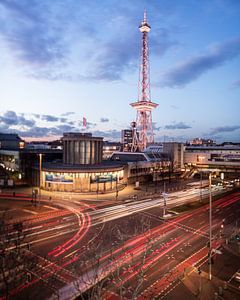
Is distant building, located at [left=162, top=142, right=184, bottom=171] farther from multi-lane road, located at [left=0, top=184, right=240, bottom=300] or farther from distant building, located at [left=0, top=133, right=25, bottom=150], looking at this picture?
distant building, located at [left=0, top=133, right=25, bottom=150]

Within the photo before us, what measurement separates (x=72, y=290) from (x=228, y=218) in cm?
3519

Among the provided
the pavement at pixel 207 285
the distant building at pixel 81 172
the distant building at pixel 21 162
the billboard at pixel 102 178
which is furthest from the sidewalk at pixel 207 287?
the distant building at pixel 21 162

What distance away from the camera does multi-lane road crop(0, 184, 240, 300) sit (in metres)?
23.1

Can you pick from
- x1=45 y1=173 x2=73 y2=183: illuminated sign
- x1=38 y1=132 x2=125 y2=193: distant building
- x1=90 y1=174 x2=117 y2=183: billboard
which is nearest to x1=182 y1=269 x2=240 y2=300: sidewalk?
x1=38 y1=132 x2=125 y2=193: distant building

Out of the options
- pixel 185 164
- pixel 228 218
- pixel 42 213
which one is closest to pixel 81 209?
pixel 42 213

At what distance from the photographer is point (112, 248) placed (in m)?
31.7

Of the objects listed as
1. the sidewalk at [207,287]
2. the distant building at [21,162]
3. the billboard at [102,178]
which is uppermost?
the distant building at [21,162]

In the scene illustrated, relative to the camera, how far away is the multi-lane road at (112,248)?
910 inches

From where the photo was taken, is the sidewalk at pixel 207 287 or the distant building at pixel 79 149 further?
the distant building at pixel 79 149

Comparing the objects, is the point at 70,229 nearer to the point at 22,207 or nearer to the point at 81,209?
the point at 81,209

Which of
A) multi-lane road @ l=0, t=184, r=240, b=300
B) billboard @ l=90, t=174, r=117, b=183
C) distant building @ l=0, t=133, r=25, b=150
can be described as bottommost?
multi-lane road @ l=0, t=184, r=240, b=300

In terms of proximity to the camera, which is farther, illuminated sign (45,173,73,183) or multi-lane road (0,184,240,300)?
illuminated sign (45,173,73,183)

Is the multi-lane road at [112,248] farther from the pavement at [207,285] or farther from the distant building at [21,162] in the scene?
the distant building at [21,162]

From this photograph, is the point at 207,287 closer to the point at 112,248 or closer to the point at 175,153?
the point at 112,248
